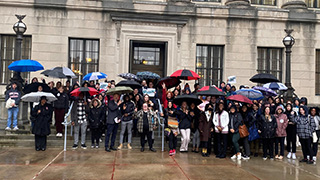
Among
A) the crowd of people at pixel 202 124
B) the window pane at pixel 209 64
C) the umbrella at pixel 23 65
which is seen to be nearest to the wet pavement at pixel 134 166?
the crowd of people at pixel 202 124

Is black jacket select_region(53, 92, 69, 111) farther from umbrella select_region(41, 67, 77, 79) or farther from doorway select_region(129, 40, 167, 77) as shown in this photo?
doorway select_region(129, 40, 167, 77)

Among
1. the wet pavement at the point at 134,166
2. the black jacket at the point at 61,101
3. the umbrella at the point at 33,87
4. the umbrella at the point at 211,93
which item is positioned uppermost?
the umbrella at the point at 33,87

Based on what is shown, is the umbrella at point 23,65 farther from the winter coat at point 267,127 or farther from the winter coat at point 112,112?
the winter coat at point 267,127

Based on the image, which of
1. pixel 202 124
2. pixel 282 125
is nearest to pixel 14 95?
pixel 202 124

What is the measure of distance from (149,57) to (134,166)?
1085cm

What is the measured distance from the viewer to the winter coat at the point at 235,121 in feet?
31.3

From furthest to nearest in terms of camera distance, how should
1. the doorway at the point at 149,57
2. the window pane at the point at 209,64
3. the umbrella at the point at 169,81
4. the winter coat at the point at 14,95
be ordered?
the window pane at the point at 209,64 < the doorway at the point at 149,57 < the umbrella at the point at 169,81 < the winter coat at the point at 14,95

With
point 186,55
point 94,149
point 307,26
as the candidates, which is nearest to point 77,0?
point 186,55

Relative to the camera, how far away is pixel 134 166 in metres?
7.88

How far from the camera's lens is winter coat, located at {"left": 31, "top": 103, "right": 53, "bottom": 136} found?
31.6 feet

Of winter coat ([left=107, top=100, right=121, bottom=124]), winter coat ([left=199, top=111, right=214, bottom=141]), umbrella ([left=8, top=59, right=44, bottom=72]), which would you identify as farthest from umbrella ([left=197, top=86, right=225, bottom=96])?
umbrella ([left=8, top=59, right=44, bottom=72])

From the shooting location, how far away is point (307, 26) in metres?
18.4

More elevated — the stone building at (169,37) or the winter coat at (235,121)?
the stone building at (169,37)

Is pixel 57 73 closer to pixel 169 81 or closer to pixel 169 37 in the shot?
pixel 169 81
